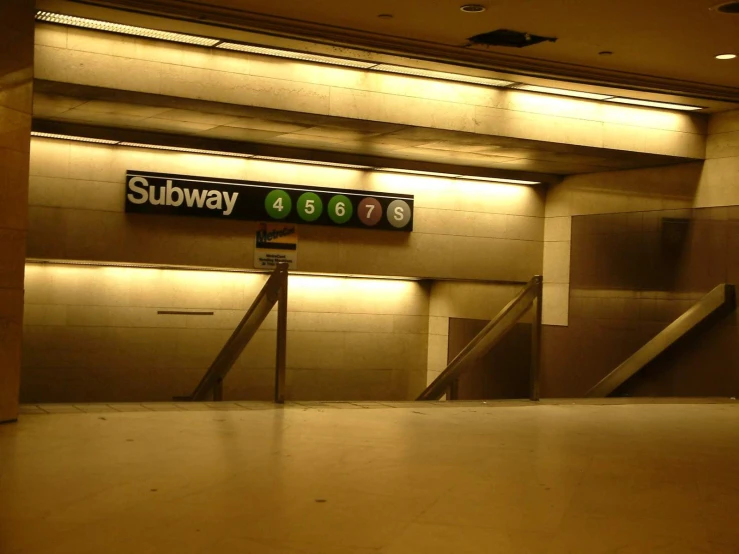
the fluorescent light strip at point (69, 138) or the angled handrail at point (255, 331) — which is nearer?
the angled handrail at point (255, 331)

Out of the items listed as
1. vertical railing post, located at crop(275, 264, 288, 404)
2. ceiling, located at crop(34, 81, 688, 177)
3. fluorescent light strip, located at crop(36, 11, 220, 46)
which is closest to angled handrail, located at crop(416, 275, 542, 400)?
ceiling, located at crop(34, 81, 688, 177)

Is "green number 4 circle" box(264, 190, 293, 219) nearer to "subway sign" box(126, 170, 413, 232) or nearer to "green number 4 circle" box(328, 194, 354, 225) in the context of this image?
"subway sign" box(126, 170, 413, 232)

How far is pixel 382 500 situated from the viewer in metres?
4.68

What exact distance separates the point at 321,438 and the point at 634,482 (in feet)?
7.10

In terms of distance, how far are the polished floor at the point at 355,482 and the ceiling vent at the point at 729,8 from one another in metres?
3.16

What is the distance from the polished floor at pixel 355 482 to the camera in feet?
13.1

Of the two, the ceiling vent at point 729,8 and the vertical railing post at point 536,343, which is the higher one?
the ceiling vent at point 729,8

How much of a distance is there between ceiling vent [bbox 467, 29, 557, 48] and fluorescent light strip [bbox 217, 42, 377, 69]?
4.11 ft

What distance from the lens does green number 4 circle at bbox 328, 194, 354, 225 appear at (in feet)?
37.8

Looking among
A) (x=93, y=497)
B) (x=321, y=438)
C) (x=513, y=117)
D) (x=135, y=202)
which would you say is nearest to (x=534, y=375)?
(x=513, y=117)

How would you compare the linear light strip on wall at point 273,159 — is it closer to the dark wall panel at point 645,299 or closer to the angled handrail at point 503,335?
the dark wall panel at point 645,299

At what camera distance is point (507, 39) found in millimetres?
7750

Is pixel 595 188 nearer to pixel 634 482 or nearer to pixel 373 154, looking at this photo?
pixel 373 154

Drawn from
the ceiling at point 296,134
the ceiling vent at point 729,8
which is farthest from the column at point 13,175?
the ceiling vent at point 729,8
